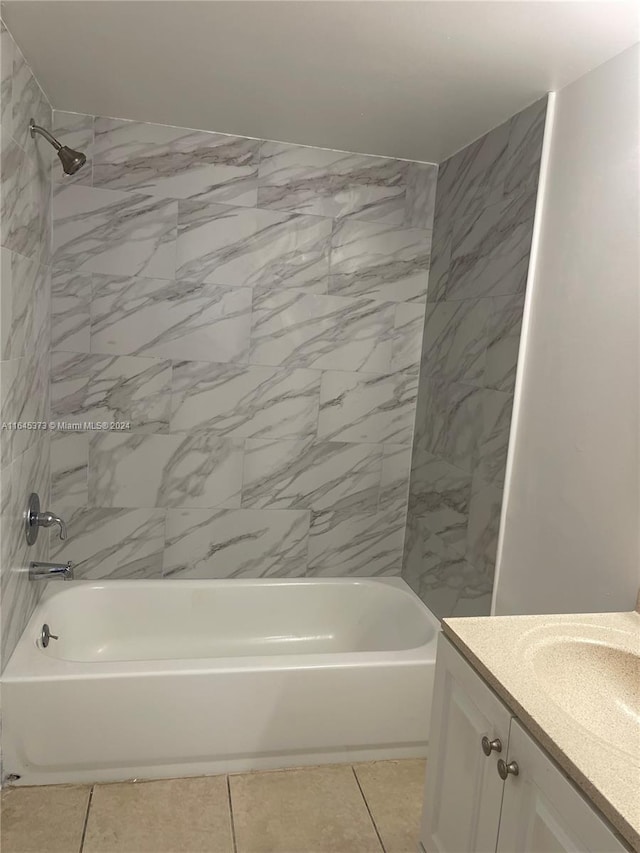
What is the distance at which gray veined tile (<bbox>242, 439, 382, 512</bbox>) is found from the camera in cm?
320

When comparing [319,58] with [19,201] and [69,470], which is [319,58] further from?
[69,470]

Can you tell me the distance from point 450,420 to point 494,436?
415mm

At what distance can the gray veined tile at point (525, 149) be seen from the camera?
90.7 inches

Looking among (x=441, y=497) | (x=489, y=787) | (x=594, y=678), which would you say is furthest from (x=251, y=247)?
(x=489, y=787)

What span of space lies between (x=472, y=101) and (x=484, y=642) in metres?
1.86

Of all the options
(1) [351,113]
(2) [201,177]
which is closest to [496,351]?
(1) [351,113]

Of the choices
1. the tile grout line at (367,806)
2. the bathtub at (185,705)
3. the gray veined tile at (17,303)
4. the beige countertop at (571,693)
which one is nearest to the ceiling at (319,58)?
the gray veined tile at (17,303)

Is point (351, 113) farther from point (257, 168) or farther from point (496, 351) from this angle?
point (496, 351)

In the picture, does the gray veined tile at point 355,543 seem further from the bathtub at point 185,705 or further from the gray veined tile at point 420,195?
the gray veined tile at point 420,195

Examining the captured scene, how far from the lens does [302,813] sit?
89.1 inches

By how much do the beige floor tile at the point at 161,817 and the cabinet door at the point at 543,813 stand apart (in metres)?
1.14

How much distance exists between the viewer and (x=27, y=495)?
2545mm

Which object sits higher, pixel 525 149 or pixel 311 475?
pixel 525 149

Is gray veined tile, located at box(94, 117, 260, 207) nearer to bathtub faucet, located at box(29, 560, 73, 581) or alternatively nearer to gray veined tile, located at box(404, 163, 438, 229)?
gray veined tile, located at box(404, 163, 438, 229)
